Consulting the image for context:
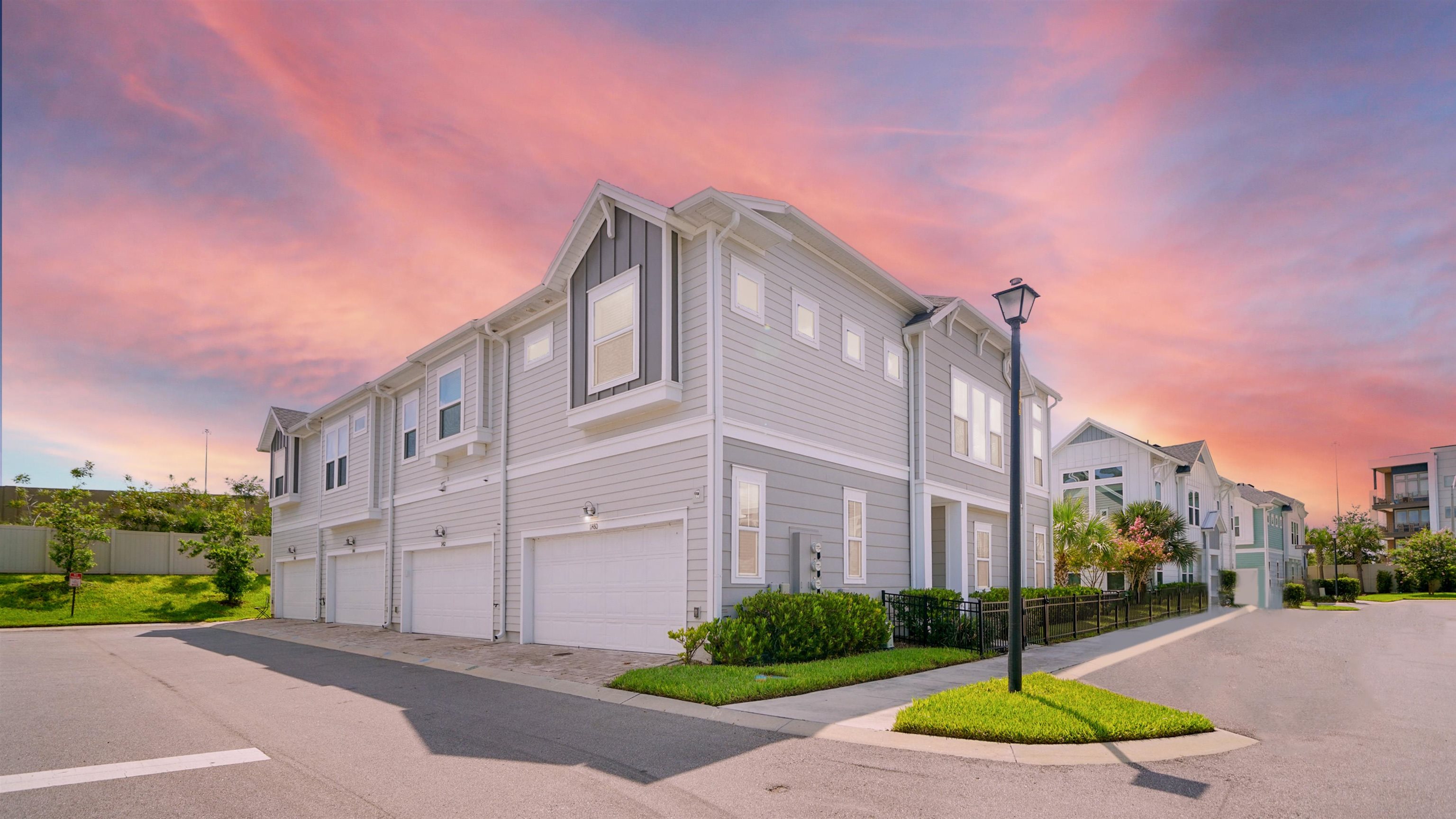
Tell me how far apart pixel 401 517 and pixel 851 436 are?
1289cm

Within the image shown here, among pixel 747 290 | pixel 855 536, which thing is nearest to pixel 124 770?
pixel 747 290

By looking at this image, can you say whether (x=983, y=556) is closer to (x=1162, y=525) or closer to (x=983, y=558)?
(x=983, y=558)

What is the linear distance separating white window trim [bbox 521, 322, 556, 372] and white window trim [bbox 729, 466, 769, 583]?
5.69 meters

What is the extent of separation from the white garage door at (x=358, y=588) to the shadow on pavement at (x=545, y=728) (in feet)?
34.8

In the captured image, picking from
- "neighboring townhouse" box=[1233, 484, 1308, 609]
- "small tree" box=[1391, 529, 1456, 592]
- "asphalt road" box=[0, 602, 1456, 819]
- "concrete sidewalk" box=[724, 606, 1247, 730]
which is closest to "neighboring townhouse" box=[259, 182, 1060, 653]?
"concrete sidewalk" box=[724, 606, 1247, 730]

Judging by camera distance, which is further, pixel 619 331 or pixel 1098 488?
pixel 1098 488

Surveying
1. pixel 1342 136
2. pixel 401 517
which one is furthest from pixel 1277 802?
pixel 401 517

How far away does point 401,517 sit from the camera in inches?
878

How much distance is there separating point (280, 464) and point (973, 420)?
25.3 metres

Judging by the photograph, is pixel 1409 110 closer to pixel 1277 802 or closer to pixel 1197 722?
pixel 1197 722

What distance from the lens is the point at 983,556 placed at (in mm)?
20453

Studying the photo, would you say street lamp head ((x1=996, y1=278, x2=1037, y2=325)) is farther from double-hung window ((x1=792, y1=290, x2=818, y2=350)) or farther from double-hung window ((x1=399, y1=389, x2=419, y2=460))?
double-hung window ((x1=399, y1=389, x2=419, y2=460))

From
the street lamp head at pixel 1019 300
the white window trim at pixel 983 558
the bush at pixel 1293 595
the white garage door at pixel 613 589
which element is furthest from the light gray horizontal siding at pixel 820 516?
the bush at pixel 1293 595

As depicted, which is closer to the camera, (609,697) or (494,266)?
(609,697)
